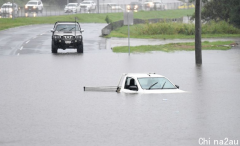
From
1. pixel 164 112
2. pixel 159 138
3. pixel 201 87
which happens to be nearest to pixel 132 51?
pixel 201 87

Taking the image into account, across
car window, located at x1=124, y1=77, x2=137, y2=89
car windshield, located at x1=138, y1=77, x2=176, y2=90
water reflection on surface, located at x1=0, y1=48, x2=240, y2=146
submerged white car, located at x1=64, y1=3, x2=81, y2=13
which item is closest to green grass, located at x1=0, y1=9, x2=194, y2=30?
submerged white car, located at x1=64, y1=3, x2=81, y2=13

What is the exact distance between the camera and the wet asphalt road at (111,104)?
51.4ft

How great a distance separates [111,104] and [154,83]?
83.3 inches

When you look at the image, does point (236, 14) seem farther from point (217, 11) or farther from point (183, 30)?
point (217, 11)

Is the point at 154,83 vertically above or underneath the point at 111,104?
above

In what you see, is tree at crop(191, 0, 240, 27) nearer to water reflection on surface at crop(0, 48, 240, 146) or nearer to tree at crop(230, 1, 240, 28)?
tree at crop(230, 1, 240, 28)

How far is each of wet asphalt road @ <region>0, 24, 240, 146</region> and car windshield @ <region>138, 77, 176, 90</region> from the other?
1.47 ft

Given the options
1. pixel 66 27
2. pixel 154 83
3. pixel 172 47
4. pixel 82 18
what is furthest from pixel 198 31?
pixel 82 18

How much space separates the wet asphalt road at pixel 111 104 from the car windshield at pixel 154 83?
1.47 ft

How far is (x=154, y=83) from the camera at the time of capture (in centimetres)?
2344

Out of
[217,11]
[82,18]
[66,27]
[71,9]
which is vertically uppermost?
[71,9]

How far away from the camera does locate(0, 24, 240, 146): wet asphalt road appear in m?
15.7

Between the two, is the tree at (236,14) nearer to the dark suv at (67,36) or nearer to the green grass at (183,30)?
the green grass at (183,30)

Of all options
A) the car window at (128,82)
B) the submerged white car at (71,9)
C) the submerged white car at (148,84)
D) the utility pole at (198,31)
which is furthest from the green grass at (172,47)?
the submerged white car at (71,9)
